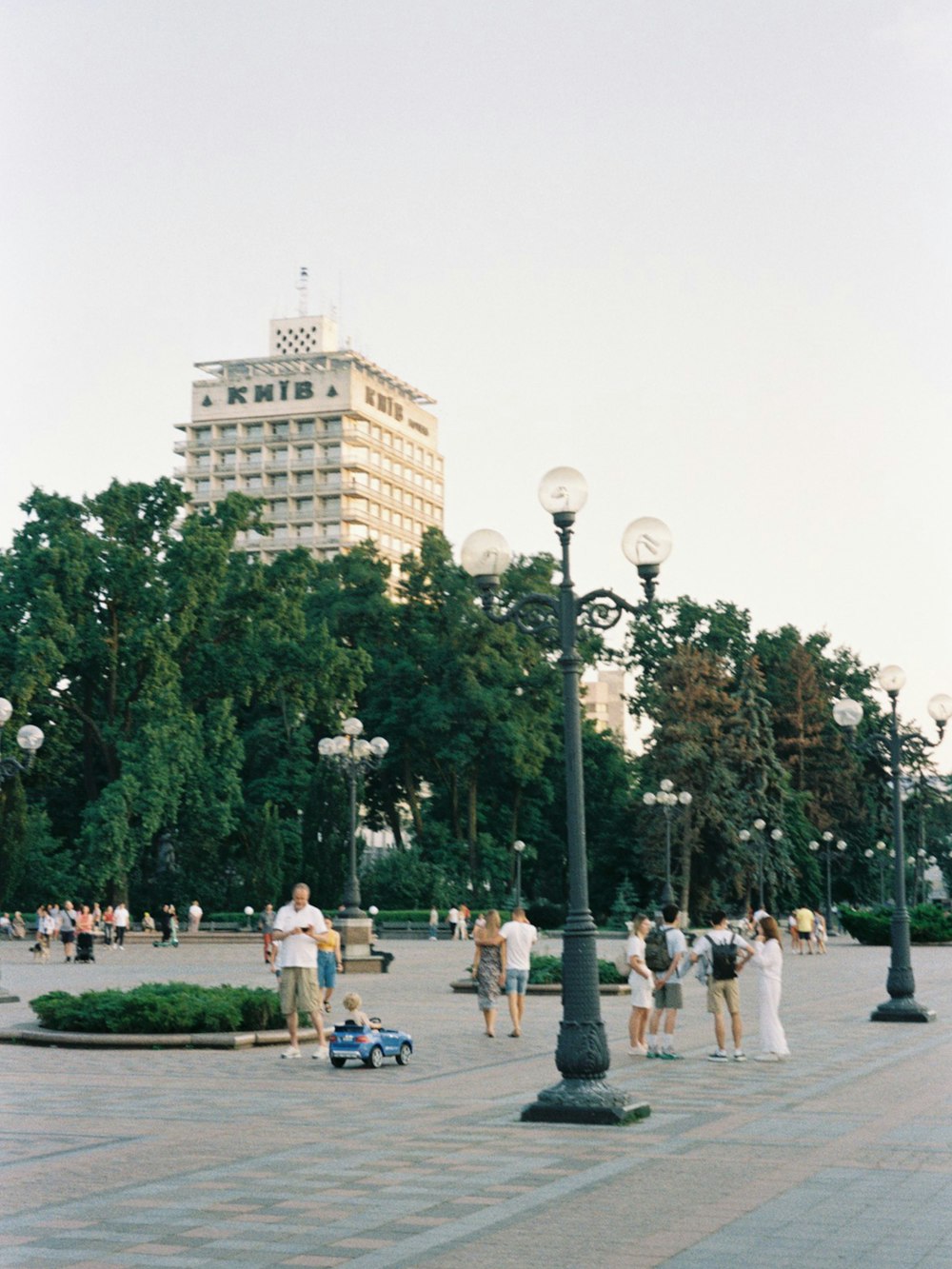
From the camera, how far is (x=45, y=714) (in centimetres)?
6219

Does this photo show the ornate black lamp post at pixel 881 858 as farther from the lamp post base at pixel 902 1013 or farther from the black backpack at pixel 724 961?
the black backpack at pixel 724 961

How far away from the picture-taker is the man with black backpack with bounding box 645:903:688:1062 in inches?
720

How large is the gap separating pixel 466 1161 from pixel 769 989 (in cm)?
792

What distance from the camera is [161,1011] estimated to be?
743 inches

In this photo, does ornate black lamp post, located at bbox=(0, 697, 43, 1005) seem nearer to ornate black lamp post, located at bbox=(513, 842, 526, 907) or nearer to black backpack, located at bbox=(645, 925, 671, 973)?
black backpack, located at bbox=(645, 925, 671, 973)

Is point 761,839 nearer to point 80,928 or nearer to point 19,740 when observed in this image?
point 80,928

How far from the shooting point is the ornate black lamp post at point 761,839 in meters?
68.1

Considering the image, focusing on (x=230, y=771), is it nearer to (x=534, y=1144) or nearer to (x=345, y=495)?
(x=534, y=1144)

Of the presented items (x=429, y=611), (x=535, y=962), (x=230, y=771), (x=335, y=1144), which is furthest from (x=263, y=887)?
(x=335, y=1144)

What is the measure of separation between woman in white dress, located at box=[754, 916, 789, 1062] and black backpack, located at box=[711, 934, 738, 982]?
0.40m

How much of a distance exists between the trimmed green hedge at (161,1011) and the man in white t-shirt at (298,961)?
157 cm

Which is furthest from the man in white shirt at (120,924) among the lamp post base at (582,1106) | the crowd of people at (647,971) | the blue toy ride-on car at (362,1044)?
the lamp post base at (582,1106)

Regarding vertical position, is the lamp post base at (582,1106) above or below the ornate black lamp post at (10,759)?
below

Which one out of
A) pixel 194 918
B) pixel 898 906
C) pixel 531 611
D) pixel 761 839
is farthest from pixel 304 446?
pixel 531 611
